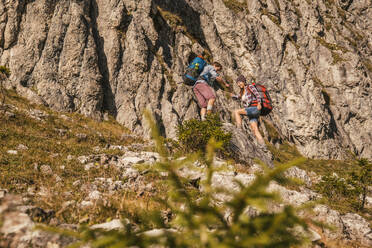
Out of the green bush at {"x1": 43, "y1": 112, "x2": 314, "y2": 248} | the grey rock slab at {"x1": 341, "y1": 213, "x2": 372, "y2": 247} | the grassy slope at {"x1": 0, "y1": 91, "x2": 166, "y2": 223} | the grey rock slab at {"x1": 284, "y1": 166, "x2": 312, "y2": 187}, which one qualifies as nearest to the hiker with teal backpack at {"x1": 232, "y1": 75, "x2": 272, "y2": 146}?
the grey rock slab at {"x1": 284, "y1": 166, "x2": 312, "y2": 187}

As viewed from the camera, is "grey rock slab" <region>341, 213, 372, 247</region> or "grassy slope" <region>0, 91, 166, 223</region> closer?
"grassy slope" <region>0, 91, 166, 223</region>

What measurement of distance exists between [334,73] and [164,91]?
1721 inches

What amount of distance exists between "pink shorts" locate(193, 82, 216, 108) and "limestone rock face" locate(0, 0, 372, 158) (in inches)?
296

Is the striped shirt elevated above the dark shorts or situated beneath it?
elevated above

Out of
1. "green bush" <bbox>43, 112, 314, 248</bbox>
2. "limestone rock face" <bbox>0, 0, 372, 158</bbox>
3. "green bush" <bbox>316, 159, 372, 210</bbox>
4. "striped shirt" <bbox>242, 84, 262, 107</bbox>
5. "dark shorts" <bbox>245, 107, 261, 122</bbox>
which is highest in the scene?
"limestone rock face" <bbox>0, 0, 372, 158</bbox>

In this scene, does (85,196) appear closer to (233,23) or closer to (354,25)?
(233,23)

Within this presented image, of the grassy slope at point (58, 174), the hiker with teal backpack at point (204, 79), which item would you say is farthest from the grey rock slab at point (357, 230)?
the hiker with teal backpack at point (204, 79)

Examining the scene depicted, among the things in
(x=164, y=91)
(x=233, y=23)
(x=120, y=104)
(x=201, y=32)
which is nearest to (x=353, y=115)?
(x=233, y=23)

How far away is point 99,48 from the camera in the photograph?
2672cm

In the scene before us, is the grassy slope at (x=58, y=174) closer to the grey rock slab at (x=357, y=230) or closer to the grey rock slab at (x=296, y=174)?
the grey rock slab at (x=357, y=230)

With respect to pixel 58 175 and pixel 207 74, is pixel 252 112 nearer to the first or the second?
pixel 207 74

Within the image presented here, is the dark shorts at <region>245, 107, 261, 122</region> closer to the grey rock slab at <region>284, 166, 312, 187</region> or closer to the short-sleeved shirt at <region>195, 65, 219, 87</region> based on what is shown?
the short-sleeved shirt at <region>195, 65, 219, 87</region>

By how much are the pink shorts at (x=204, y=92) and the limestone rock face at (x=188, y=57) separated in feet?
24.6

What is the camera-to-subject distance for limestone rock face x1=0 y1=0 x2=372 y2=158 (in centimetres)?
2289
